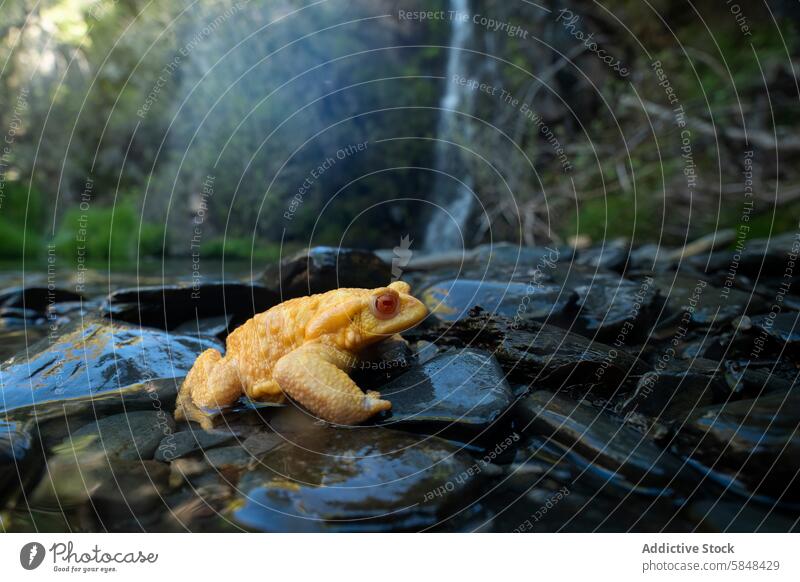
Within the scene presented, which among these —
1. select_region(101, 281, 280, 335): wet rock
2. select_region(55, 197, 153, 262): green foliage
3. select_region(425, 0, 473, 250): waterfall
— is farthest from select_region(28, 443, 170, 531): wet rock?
select_region(55, 197, 153, 262): green foliage

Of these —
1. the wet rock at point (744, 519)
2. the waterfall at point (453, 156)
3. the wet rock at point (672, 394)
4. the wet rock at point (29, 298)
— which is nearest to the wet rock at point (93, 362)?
the wet rock at point (29, 298)

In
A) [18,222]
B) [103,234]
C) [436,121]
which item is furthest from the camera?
[103,234]

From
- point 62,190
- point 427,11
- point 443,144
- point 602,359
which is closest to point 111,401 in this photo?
point 602,359

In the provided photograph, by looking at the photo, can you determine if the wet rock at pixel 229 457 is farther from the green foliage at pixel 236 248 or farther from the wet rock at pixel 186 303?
the green foliage at pixel 236 248

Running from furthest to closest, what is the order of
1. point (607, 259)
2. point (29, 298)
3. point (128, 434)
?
point (607, 259)
point (29, 298)
point (128, 434)

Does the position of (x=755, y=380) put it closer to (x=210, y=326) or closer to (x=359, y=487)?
(x=359, y=487)

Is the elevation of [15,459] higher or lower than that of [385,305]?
lower

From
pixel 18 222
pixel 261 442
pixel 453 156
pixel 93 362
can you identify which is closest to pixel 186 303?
pixel 93 362
